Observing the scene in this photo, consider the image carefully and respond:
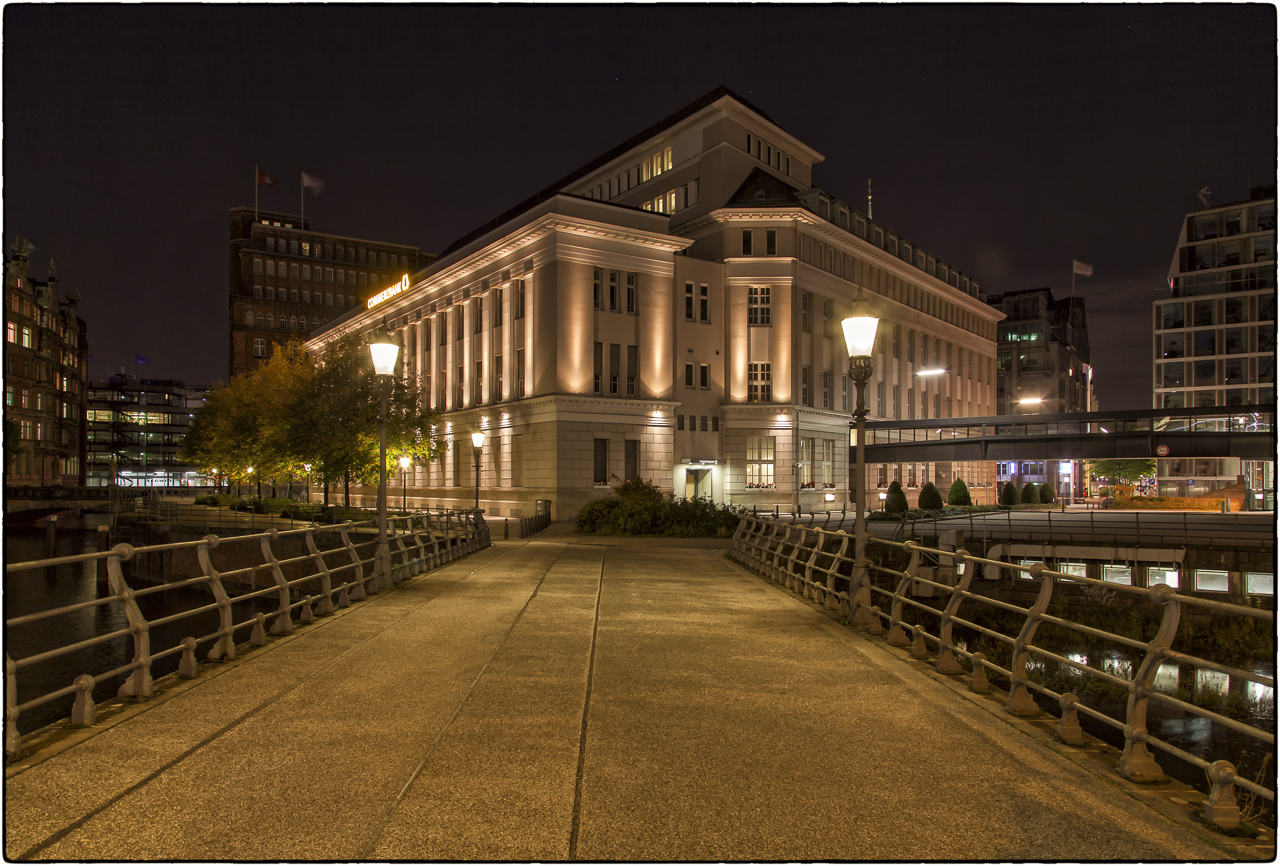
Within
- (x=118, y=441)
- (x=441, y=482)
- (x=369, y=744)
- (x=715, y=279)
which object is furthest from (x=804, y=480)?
(x=118, y=441)

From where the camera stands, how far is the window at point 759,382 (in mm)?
54969

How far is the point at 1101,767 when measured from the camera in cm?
604

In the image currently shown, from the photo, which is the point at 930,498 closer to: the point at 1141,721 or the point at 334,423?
the point at 334,423

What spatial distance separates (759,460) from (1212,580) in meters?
27.4

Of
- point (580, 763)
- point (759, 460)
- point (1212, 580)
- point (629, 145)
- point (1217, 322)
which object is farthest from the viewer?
Answer: point (1217, 322)

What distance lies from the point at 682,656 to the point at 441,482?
5552 centimetres

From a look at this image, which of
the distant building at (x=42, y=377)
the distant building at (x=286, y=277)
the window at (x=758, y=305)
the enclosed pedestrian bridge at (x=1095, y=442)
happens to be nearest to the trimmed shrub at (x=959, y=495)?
the enclosed pedestrian bridge at (x=1095, y=442)

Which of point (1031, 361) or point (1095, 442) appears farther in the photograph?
point (1031, 361)

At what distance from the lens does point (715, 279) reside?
54.6m

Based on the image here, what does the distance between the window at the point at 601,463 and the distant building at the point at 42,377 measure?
6341cm

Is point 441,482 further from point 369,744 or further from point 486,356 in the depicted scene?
point 369,744

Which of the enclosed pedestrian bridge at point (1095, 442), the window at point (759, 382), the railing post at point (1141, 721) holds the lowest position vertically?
the railing post at point (1141, 721)

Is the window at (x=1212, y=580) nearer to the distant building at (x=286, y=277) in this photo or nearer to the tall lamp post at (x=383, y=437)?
the tall lamp post at (x=383, y=437)

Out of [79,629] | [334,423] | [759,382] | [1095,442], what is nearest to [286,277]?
[334,423]
